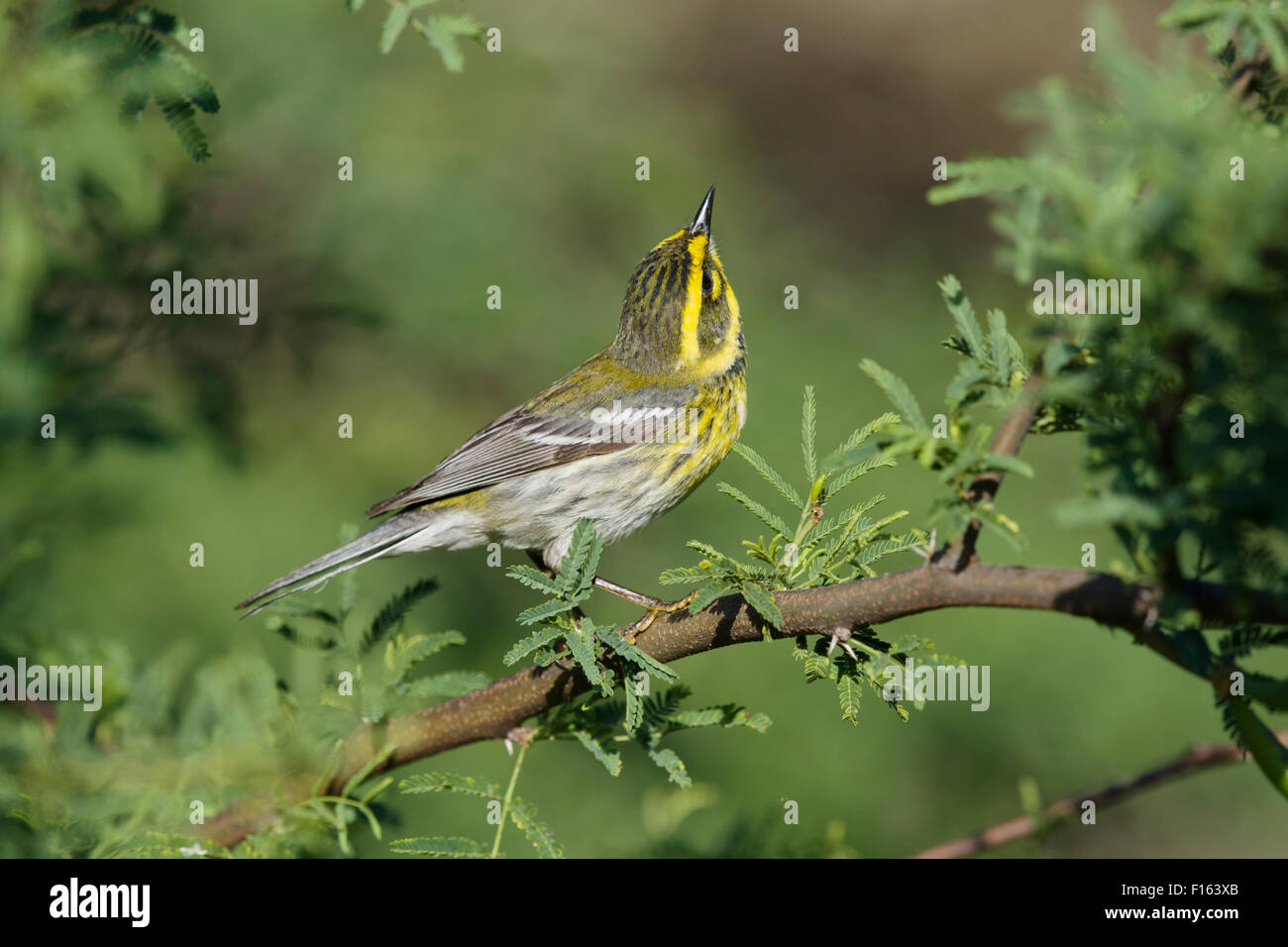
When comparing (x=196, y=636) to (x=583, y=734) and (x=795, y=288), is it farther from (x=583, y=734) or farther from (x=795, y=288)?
(x=795, y=288)

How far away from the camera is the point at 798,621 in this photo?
1991mm

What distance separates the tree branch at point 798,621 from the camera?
1.59m

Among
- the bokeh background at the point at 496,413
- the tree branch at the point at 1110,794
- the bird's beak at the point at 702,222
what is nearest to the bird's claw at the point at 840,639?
the tree branch at the point at 1110,794

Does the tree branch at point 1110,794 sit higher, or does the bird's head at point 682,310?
the bird's head at point 682,310

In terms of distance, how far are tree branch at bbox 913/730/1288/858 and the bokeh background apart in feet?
Answer: 2.58

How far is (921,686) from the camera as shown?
2.05 metres

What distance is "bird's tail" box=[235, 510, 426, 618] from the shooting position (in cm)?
324

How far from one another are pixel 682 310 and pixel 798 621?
2.35 meters

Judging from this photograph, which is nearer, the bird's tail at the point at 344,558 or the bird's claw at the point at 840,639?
the bird's claw at the point at 840,639

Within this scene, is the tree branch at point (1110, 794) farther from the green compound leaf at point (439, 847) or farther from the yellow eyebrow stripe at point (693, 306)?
the yellow eyebrow stripe at point (693, 306)

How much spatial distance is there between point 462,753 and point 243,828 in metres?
2.03

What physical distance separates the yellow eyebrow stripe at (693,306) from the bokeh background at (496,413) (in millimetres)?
713

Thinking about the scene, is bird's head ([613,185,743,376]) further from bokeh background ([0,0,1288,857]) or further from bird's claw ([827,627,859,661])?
bird's claw ([827,627,859,661])

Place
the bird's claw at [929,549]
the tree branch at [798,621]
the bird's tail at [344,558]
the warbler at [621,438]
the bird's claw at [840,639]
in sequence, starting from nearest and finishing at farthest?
the tree branch at [798,621] → the bird's claw at [929,549] → the bird's claw at [840,639] → the bird's tail at [344,558] → the warbler at [621,438]
